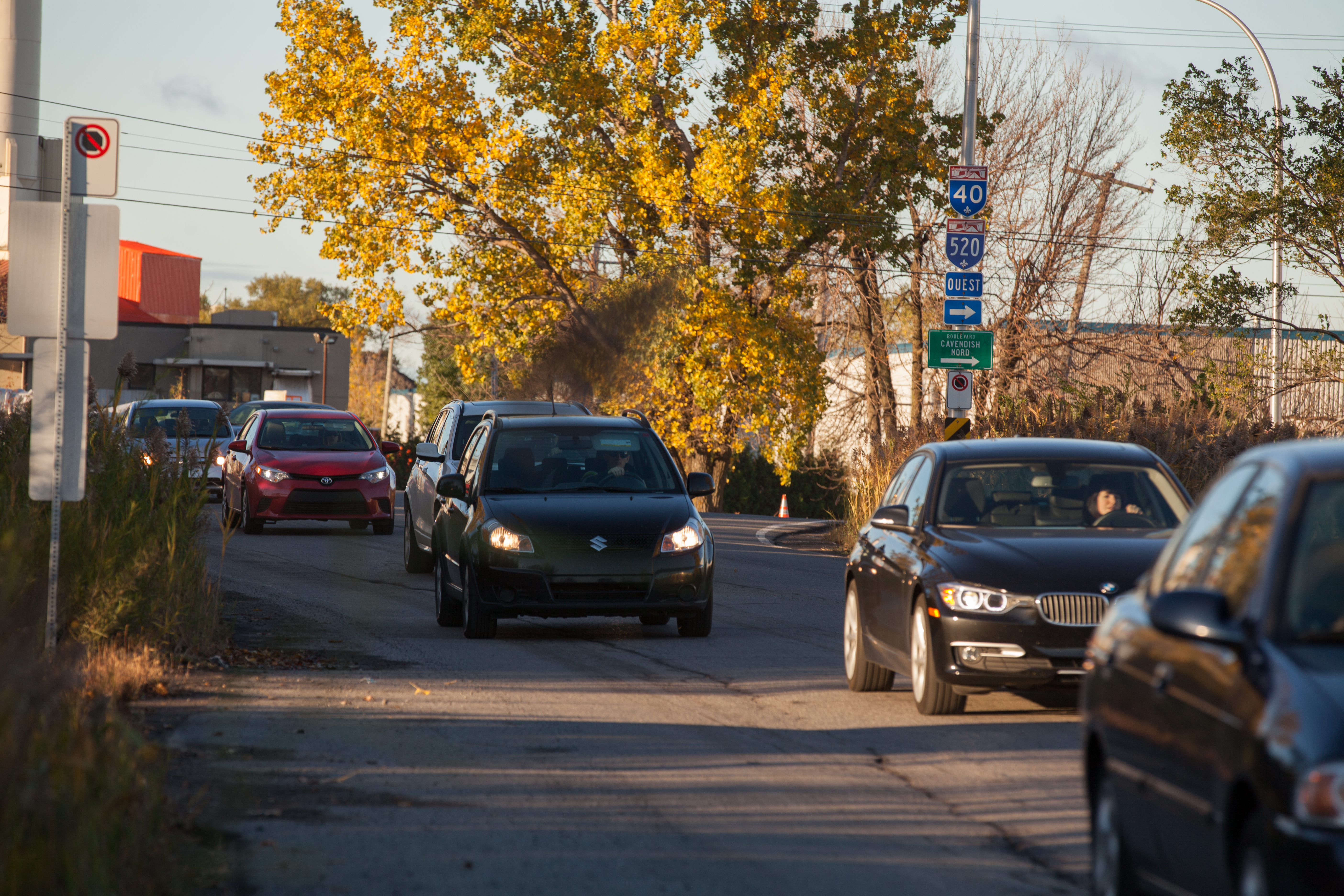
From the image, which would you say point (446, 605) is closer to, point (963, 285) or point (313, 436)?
point (963, 285)

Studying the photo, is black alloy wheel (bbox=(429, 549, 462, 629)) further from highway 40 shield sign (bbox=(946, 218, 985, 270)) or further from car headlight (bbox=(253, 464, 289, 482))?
highway 40 shield sign (bbox=(946, 218, 985, 270))

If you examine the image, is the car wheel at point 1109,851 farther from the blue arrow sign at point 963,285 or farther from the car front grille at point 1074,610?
the blue arrow sign at point 963,285

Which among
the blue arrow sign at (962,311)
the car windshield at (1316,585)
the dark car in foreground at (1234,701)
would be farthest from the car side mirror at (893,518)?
the blue arrow sign at (962,311)

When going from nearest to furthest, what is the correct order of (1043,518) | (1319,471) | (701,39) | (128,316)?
1. (1319,471)
2. (1043,518)
3. (701,39)
4. (128,316)

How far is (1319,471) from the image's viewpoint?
4.44 m

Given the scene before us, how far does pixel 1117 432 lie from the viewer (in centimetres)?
2255

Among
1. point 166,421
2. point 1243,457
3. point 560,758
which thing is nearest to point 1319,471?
point 1243,457

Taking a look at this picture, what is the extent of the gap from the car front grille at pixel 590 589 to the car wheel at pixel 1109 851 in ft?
24.6

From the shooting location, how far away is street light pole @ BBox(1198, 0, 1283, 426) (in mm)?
23578

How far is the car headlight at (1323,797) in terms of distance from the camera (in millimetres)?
3596

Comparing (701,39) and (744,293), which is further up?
(701,39)

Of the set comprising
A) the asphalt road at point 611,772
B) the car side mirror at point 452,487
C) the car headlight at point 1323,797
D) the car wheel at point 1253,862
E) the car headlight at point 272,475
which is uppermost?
the car side mirror at point 452,487

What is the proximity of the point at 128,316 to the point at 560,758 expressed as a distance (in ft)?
252

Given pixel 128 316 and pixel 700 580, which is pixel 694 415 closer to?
pixel 700 580
